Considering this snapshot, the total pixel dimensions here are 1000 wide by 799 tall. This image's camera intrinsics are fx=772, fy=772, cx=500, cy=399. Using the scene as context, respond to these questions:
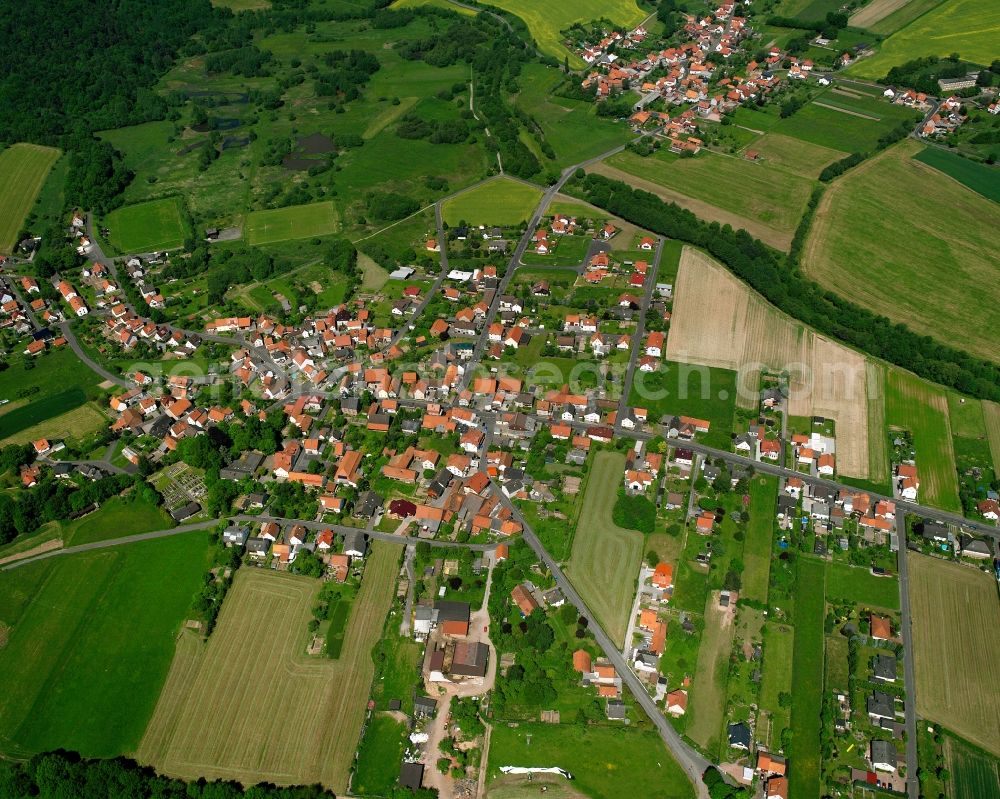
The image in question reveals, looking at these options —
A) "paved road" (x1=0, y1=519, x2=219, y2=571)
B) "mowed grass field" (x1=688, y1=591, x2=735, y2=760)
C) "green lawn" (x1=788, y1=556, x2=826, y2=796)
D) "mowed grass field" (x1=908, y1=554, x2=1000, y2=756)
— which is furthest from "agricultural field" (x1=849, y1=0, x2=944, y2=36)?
"paved road" (x1=0, y1=519, x2=219, y2=571)

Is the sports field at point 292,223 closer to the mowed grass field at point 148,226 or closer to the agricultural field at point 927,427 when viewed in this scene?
the mowed grass field at point 148,226

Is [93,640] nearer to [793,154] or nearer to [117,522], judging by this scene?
[117,522]

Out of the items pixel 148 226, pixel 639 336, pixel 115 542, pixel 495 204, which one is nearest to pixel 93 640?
pixel 115 542

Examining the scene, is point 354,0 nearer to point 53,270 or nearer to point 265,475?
point 53,270

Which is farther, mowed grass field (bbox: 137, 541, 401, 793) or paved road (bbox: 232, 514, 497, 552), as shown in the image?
paved road (bbox: 232, 514, 497, 552)

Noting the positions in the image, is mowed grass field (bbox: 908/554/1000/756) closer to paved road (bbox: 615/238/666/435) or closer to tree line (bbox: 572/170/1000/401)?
tree line (bbox: 572/170/1000/401)

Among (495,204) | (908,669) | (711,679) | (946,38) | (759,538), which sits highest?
(946,38)

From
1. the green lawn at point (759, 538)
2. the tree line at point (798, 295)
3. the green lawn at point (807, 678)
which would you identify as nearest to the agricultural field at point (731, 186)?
the tree line at point (798, 295)
